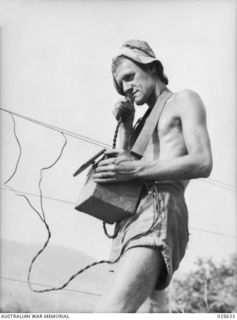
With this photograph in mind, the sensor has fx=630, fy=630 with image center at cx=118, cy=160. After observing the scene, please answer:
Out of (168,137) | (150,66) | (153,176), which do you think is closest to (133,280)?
(153,176)

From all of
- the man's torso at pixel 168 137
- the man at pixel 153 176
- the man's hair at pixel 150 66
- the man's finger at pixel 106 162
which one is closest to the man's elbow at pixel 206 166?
the man at pixel 153 176

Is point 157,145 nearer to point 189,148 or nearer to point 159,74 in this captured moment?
point 189,148

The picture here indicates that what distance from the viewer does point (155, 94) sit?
4609 millimetres

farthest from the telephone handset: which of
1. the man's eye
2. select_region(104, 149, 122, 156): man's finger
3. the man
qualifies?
select_region(104, 149, 122, 156): man's finger

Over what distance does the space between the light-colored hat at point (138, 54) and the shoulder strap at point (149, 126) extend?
0.79 feet

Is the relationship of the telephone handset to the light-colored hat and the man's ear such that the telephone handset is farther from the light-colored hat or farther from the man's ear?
the man's ear

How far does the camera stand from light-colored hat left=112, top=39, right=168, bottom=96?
4527 mm

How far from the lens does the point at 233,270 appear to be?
21.3 metres

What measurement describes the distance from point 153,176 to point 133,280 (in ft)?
2.24

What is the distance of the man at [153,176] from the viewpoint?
12.5 feet

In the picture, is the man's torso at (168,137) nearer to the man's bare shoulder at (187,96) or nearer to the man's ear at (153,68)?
the man's bare shoulder at (187,96)

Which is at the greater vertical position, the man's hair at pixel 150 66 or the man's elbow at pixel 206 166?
the man's hair at pixel 150 66

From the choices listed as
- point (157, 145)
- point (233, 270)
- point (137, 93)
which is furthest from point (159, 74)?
point (233, 270)

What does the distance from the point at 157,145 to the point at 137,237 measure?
2.31ft
